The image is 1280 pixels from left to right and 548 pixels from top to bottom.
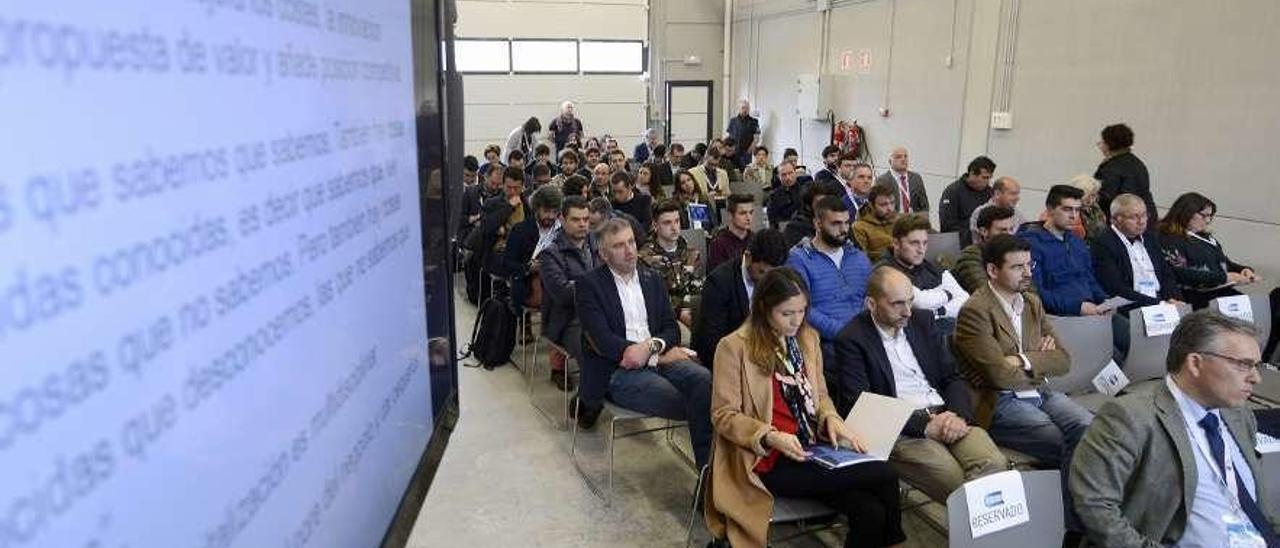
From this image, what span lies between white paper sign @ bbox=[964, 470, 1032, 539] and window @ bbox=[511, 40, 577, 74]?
13.0 meters

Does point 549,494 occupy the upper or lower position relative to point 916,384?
lower

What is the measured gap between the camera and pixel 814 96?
12047 mm

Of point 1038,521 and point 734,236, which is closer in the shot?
point 1038,521

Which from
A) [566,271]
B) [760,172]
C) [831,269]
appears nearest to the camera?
[831,269]

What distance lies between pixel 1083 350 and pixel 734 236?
2.02 metres

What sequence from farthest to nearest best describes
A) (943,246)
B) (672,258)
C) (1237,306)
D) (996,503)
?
(943,246), (672,258), (1237,306), (996,503)

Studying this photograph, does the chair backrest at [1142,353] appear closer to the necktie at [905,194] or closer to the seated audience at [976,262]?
the seated audience at [976,262]

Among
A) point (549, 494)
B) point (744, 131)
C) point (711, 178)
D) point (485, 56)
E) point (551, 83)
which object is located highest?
point (485, 56)

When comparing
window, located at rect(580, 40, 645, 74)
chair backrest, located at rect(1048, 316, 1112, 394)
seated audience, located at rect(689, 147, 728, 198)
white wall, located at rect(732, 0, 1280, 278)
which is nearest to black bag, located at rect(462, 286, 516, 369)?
chair backrest, located at rect(1048, 316, 1112, 394)

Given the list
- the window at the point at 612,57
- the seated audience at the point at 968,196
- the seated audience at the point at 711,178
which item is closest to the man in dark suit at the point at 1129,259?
the seated audience at the point at 968,196

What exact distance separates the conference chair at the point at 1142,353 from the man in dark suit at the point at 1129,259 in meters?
0.93

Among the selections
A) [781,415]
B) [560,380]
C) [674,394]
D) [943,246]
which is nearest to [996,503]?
[781,415]

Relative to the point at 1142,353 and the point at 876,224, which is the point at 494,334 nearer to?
the point at 876,224

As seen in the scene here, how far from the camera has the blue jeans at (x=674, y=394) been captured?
350 centimetres
